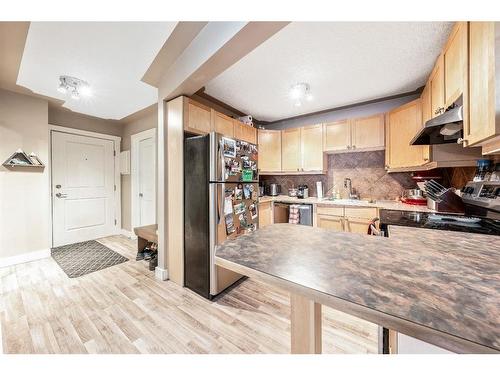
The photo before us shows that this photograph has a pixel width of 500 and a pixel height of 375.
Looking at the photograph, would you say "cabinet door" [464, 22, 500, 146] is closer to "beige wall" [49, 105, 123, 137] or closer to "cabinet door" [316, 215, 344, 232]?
"cabinet door" [316, 215, 344, 232]

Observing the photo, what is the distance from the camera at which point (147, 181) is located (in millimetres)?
3605

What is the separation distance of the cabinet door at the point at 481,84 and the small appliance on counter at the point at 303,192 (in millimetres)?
2296

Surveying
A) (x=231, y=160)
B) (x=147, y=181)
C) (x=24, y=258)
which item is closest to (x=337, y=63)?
(x=231, y=160)

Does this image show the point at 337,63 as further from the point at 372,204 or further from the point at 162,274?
the point at 162,274

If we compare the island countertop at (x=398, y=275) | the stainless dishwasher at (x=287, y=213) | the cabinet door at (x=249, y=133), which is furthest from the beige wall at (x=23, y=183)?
the island countertop at (x=398, y=275)

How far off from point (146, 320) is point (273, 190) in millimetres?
2697

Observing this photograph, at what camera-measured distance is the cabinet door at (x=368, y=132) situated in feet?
8.85

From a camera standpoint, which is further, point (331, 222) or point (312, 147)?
point (312, 147)

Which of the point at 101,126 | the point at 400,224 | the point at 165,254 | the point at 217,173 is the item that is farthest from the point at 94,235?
the point at 400,224

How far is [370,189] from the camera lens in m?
3.04

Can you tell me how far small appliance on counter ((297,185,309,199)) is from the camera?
11.2 ft

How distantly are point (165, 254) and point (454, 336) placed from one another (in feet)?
7.95

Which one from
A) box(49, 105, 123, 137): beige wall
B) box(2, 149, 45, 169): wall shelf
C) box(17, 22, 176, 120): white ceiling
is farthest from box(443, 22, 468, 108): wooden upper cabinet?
box(49, 105, 123, 137): beige wall
